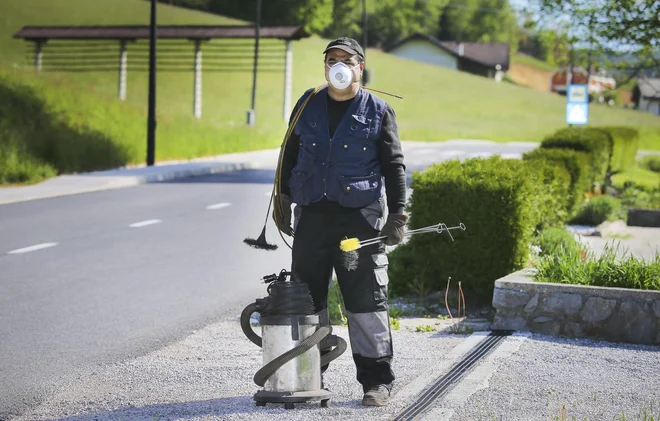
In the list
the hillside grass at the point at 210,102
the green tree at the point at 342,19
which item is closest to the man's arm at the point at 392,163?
the hillside grass at the point at 210,102

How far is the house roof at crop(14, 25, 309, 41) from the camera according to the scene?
49.8m

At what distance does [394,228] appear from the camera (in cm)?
612

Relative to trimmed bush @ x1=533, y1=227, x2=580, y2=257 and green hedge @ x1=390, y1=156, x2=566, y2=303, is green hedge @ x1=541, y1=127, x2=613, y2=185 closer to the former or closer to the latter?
trimmed bush @ x1=533, y1=227, x2=580, y2=257

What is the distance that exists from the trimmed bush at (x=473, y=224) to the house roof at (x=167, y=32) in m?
39.4

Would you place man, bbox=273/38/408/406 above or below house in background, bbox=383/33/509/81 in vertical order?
below

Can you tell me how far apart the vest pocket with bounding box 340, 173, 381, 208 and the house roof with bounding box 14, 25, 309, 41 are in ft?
141

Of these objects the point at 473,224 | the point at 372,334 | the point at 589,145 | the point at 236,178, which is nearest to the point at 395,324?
the point at 473,224

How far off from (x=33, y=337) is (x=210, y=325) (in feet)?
4.40

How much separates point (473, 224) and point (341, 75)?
373cm

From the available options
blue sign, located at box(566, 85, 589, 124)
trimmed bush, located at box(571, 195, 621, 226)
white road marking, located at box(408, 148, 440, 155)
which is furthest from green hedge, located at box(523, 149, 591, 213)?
white road marking, located at box(408, 148, 440, 155)

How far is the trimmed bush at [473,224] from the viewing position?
9383 mm

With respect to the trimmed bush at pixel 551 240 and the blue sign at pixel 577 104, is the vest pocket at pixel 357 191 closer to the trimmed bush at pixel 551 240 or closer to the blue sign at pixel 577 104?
the trimmed bush at pixel 551 240

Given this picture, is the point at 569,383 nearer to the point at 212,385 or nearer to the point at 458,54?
the point at 212,385

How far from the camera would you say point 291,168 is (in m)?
6.43
